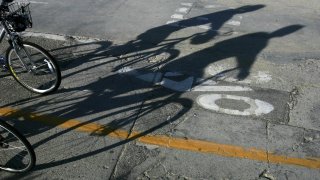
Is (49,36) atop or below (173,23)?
atop

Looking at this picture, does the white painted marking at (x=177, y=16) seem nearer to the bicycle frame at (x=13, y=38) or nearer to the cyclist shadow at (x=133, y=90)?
the cyclist shadow at (x=133, y=90)

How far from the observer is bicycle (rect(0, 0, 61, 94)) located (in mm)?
5090

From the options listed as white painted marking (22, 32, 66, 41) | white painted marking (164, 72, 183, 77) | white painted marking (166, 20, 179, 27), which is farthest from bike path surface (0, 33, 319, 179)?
white painted marking (166, 20, 179, 27)

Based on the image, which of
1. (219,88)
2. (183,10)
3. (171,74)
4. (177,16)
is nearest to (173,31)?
(177,16)

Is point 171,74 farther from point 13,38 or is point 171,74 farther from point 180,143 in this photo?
point 13,38

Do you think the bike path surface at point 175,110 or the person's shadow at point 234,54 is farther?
the person's shadow at point 234,54

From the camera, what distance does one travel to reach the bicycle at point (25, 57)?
5.09m

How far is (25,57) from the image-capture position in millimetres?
5379

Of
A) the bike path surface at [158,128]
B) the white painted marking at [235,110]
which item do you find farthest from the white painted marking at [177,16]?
the white painted marking at [235,110]

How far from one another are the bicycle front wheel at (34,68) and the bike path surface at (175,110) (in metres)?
0.15

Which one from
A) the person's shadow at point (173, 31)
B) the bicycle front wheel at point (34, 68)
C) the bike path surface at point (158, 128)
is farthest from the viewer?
the person's shadow at point (173, 31)

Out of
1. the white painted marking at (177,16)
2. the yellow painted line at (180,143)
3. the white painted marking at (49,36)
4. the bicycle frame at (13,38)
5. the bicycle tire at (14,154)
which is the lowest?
the yellow painted line at (180,143)

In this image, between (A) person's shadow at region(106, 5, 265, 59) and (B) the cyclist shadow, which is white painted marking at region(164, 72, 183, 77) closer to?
(B) the cyclist shadow

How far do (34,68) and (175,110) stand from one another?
7.14ft
